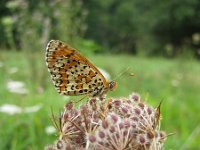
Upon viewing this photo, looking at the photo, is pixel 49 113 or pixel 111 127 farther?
pixel 49 113

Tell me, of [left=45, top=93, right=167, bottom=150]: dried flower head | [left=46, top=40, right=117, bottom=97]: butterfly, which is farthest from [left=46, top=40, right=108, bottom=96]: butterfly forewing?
[left=45, top=93, right=167, bottom=150]: dried flower head

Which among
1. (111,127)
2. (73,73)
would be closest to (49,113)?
(73,73)

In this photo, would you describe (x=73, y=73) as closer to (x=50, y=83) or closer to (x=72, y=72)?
(x=72, y=72)

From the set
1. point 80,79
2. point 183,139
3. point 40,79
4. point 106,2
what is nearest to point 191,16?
point 106,2

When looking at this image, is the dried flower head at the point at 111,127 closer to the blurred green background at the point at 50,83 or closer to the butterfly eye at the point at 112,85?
the blurred green background at the point at 50,83

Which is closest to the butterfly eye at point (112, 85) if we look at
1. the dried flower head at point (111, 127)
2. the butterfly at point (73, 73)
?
the butterfly at point (73, 73)

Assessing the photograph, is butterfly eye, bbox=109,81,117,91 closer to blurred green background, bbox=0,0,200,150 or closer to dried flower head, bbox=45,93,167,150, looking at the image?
blurred green background, bbox=0,0,200,150
